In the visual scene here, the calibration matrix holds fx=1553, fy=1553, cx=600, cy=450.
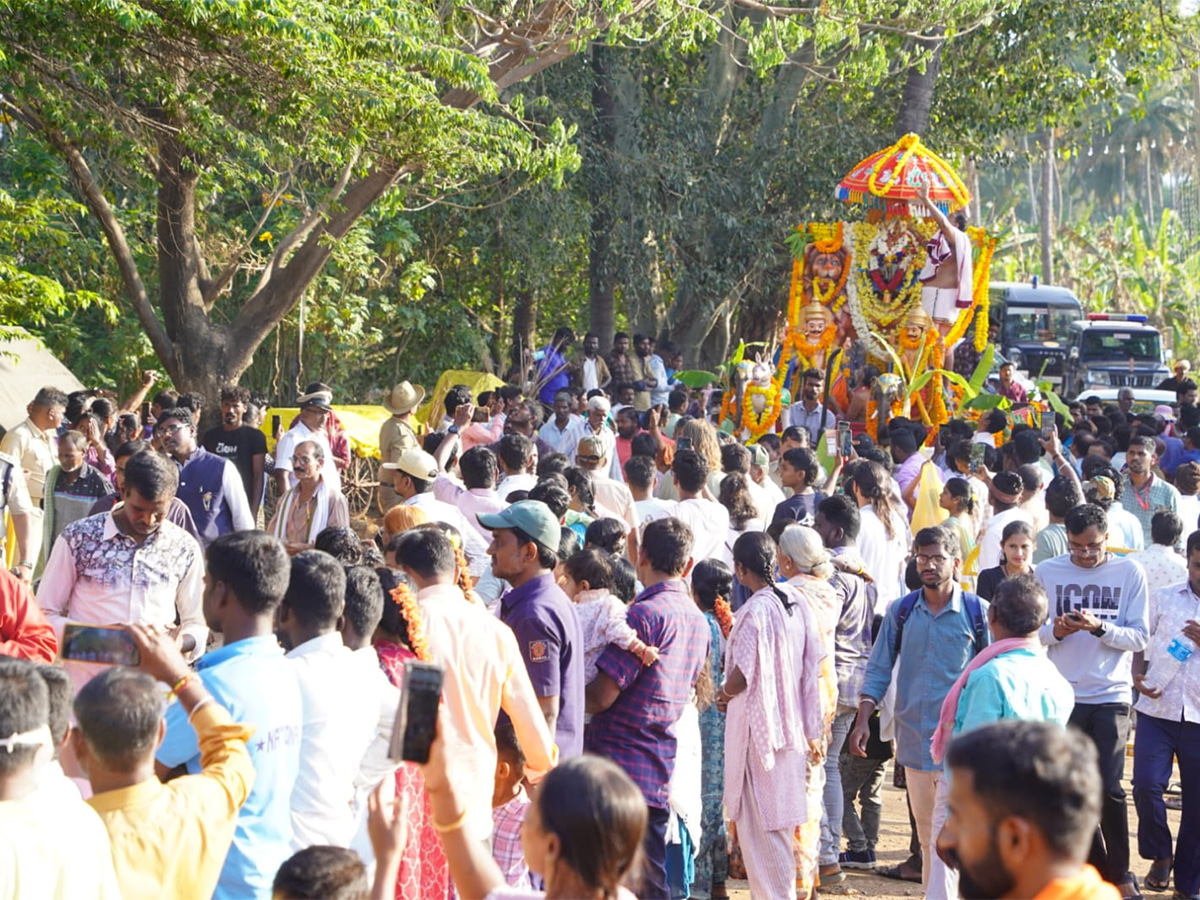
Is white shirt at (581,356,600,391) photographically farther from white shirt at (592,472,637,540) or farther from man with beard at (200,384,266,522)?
white shirt at (592,472,637,540)

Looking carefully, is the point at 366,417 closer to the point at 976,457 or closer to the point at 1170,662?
the point at 976,457

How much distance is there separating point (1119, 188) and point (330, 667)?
7654 cm

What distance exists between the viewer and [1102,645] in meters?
7.04

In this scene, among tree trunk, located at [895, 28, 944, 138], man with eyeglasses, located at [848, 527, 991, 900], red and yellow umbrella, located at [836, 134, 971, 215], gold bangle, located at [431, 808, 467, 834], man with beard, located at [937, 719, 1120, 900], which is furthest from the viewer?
tree trunk, located at [895, 28, 944, 138]

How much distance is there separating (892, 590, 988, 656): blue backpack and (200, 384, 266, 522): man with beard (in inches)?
198

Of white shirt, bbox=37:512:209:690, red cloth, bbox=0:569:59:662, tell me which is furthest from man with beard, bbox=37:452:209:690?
red cloth, bbox=0:569:59:662

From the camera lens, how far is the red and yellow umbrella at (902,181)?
58.2ft

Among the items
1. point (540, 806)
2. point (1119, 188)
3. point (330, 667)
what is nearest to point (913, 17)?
point (330, 667)

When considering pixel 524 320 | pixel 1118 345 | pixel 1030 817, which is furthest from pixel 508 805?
pixel 1118 345

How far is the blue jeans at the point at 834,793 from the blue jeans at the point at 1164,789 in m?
1.39

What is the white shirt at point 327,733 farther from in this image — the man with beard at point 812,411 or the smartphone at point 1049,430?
the man with beard at point 812,411

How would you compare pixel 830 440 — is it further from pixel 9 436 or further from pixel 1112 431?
pixel 9 436

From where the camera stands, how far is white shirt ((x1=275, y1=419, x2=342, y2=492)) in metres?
8.68

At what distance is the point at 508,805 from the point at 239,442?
18.6ft
